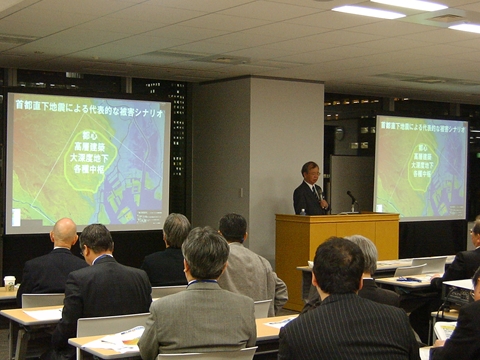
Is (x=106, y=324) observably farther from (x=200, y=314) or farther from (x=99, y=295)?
(x=200, y=314)

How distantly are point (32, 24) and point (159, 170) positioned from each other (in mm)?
3093

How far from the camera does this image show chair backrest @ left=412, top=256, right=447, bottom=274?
274 inches

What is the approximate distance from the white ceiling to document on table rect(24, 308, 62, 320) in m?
2.54

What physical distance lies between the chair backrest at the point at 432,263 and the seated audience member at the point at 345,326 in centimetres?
458

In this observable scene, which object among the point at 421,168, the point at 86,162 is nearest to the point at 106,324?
the point at 86,162

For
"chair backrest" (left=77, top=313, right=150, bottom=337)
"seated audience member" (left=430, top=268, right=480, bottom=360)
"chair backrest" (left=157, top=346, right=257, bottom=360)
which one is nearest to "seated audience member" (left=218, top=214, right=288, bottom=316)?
"chair backrest" (left=77, top=313, right=150, bottom=337)

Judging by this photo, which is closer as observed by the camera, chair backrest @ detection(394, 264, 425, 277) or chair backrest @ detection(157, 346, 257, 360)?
chair backrest @ detection(157, 346, 257, 360)

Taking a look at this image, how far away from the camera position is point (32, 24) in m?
6.54

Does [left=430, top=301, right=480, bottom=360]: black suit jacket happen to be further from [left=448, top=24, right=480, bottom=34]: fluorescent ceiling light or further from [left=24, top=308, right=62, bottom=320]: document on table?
[left=448, top=24, right=480, bottom=34]: fluorescent ceiling light

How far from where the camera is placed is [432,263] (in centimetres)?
703

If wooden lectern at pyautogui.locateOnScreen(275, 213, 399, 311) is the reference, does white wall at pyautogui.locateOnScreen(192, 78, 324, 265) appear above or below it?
above

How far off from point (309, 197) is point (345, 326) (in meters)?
6.75

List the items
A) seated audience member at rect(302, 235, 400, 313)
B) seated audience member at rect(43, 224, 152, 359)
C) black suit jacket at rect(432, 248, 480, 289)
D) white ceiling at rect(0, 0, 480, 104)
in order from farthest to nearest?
white ceiling at rect(0, 0, 480, 104)
black suit jacket at rect(432, 248, 480, 289)
seated audience member at rect(43, 224, 152, 359)
seated audience member at rect(302, 235, 400, 313)

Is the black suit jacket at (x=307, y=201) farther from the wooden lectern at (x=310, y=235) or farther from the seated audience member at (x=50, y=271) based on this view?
the seated audience member at (x=50, y=271)
